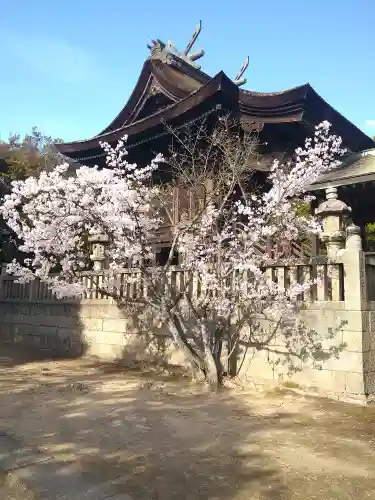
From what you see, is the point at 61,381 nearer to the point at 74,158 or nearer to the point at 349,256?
the point at 349,256

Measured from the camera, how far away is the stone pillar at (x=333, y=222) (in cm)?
794

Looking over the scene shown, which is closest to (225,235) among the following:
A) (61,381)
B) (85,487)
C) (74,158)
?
(61,381)

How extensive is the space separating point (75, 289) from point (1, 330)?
6.55 meters

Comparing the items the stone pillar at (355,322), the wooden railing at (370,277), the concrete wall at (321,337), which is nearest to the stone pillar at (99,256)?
the concrete wall at (321,337)

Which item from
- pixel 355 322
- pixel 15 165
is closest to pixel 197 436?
pixel 355 322

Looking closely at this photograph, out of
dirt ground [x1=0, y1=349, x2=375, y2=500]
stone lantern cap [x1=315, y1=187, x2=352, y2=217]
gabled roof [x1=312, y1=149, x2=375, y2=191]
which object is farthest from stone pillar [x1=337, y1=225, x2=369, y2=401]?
gabled roof [x1=312, y1=149, x2=375, y2=191]

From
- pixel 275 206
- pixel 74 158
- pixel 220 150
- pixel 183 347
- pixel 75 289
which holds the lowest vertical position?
pixel 183 347

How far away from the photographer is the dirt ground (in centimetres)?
384

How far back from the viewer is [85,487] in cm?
370

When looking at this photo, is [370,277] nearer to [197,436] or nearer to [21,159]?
[197,436]

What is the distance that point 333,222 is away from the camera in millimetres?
8211

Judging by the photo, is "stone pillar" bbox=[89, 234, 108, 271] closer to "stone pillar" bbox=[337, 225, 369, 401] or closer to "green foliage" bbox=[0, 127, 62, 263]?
"green foliage" bbox=[0, 127, 62, 263]

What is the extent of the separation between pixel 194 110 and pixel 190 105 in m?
0.23

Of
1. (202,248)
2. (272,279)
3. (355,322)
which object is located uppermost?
(202,248)
